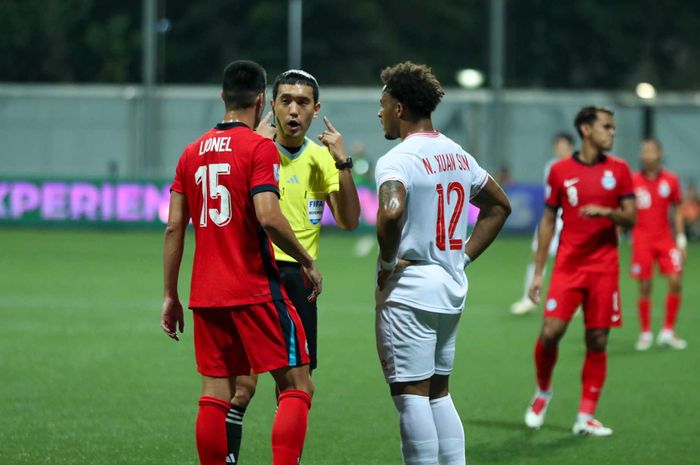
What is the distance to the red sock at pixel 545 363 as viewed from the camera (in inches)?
359

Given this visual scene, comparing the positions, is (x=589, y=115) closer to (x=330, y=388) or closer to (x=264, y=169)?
(x=330, y=388)

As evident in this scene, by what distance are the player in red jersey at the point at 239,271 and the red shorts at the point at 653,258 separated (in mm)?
8190

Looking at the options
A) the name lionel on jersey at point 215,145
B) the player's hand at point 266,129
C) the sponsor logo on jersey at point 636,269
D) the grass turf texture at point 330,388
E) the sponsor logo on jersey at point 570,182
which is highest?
the player's hand at point 266,129

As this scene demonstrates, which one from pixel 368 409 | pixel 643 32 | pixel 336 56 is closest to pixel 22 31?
pixel 336 56

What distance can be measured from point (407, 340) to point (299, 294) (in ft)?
3.14

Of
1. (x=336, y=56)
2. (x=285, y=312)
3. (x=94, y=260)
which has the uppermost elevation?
(x=336, y=56)

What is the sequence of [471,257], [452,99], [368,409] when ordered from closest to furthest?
[471,257] < [368,409] < [452,99]

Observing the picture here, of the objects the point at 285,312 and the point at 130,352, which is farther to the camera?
the point at 130,352

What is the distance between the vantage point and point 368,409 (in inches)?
382

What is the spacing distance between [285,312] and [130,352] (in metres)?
6.44

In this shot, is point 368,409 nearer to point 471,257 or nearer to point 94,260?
point 471,257

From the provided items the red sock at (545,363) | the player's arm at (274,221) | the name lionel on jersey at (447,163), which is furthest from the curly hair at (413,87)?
the red sock at (545,363)

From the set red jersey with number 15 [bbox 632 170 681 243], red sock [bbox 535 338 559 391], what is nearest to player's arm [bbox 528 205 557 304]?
red sock [bbox 535 338 559 391]

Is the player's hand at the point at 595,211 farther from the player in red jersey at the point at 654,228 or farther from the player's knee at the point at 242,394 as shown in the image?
the player in red jersey at the point at 654,228
